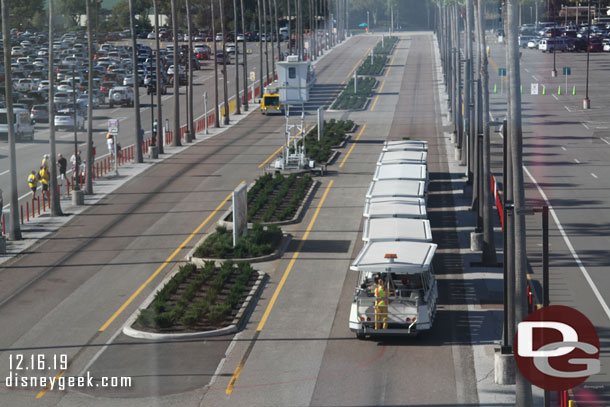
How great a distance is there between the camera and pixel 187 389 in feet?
81.9

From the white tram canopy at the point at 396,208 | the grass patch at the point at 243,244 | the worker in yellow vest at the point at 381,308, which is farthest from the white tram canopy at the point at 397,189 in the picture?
the worker in yellow vest at the point at 381,308

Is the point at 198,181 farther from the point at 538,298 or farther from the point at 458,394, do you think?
the point at 458,394

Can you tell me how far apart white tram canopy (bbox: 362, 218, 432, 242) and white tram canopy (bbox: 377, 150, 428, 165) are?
15.4 metres

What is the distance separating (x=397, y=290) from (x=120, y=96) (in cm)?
7927

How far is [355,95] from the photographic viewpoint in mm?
111500

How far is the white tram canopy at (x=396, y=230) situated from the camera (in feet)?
108

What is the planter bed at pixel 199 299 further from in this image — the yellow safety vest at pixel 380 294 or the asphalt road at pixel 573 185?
the asphalt road at pixel 573 185

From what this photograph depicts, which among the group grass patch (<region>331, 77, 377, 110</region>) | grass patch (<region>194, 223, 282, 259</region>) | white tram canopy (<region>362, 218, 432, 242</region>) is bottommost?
grass patch (<region>194, 223, 282, 259</region>)

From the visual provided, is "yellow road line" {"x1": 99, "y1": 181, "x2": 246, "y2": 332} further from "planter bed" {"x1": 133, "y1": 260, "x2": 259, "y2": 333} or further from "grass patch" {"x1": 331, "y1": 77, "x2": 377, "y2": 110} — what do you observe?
"grass patch" {"x1": 331, "y1": 77, "x2": 377, "y2": 110}

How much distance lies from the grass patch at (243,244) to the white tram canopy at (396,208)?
4122 mm

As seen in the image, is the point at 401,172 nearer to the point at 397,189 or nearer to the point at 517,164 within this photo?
the point at 397,189

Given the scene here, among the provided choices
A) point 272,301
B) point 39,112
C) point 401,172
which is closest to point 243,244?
point 272,301

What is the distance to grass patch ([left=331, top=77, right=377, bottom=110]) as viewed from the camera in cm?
10412

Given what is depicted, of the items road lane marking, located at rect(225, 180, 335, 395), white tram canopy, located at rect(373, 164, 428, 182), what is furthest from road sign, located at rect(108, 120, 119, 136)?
white tram canopy, located at rect(373, 164, 428, 182)
